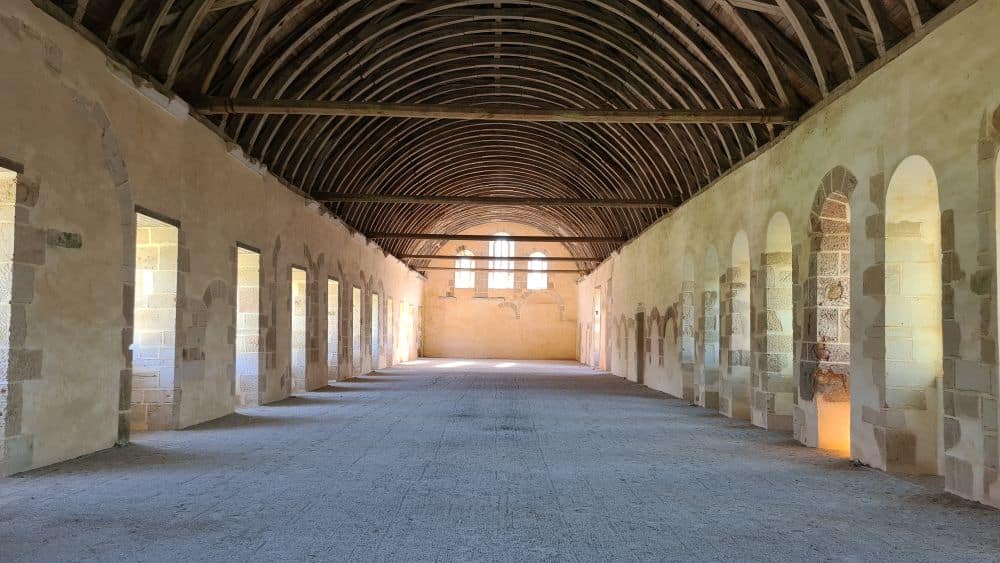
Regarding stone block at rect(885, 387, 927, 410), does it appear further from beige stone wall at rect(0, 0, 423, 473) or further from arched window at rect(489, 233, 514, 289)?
arched window at rect(489, 233, 514, 289)

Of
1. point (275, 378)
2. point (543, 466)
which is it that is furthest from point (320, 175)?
point (543, 466)

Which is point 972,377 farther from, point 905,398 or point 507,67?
point 507,67

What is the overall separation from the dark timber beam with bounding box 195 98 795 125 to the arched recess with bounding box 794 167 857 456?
1.21 m

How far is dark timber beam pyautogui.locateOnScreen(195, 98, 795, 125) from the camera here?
8141 millimetres

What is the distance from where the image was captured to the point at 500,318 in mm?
32562

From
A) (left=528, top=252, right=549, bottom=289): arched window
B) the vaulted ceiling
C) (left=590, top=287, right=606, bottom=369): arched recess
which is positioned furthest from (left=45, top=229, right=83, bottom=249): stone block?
(left=528, top=252, right=549, bottom=289): arched window

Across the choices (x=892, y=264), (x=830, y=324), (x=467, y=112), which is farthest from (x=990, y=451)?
(x=467, y=112)

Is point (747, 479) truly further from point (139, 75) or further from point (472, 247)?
point (472, 247)

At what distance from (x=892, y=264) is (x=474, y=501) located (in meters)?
3.80

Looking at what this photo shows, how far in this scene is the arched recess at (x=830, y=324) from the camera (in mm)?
7492

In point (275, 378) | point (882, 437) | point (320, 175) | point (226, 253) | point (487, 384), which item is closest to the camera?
point (882, 437)

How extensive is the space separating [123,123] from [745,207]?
22.7ft

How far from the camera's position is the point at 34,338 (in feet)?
18.0

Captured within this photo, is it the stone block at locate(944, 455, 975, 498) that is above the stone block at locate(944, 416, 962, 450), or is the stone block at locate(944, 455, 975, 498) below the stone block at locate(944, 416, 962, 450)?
below
